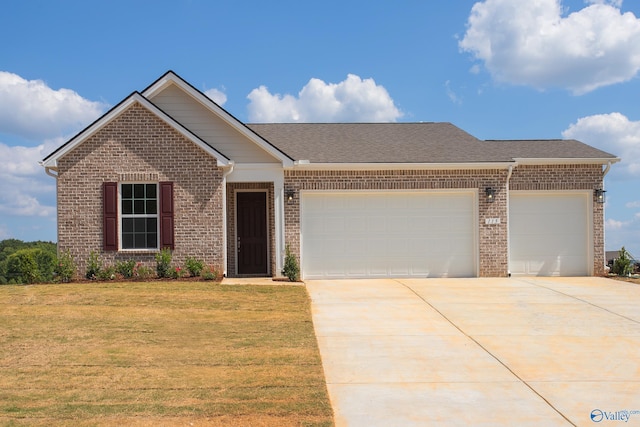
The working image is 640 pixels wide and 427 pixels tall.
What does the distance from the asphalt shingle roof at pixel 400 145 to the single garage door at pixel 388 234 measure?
3.48ft

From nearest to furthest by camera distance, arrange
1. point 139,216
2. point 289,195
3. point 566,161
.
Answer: point 139,216 < point 289,195 < point 566,161

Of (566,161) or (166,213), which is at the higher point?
(566,161)

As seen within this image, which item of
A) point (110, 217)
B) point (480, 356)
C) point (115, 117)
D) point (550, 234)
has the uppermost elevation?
point (115, 117)

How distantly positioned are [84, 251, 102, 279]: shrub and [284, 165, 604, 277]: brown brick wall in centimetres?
496

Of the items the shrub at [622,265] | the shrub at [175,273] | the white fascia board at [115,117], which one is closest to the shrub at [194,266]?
the shrub at [175,273]

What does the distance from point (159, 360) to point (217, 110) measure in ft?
31.4

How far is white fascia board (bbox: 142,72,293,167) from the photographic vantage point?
1602 centimetres

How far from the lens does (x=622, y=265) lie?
1748 cm

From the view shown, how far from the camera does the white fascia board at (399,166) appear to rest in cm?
1627

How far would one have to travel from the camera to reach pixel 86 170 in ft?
51.2

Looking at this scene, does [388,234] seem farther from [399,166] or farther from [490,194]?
[490,194]

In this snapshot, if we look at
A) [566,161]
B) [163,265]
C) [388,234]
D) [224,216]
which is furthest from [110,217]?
[566,161]

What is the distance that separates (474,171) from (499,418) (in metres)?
11.8

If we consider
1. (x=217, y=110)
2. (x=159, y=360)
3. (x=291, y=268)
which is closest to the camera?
(x=159, y=360)
